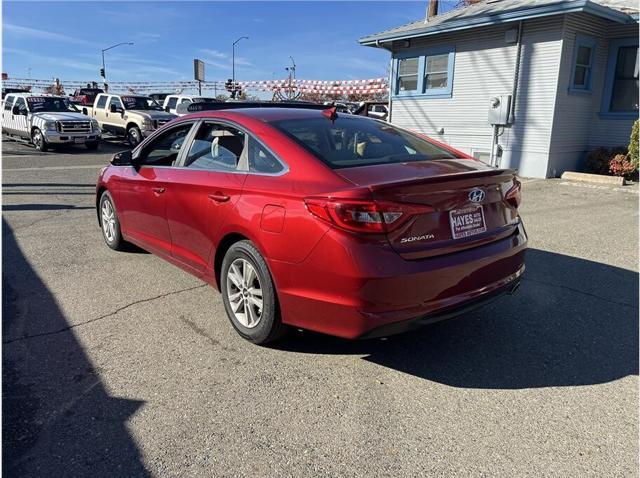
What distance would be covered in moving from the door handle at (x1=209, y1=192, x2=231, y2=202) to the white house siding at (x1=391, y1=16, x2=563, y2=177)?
34.4 feet

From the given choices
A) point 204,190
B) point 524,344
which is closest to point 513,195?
point 524,344

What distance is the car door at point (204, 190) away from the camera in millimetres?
3684

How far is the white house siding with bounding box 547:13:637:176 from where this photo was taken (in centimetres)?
1192

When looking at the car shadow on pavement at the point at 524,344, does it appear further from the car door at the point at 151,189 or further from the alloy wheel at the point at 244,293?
the car door at the point at 151,189

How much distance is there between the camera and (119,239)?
5605 millimetres

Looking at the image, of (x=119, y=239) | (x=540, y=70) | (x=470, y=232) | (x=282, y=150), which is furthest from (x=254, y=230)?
(x=540, y=70)

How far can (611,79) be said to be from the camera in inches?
504

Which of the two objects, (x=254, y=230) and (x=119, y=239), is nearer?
(x=254, y=230)

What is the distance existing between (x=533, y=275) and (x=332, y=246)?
3036mm

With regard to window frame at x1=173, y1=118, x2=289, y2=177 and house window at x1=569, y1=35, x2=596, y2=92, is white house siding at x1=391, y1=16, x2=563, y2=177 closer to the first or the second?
house window at x1=569, y1=35, x2=596, y2=92

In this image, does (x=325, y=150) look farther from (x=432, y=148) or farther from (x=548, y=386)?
(x=548, y=386)

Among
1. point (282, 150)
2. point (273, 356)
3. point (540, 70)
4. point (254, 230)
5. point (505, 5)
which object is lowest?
point (273, 356)

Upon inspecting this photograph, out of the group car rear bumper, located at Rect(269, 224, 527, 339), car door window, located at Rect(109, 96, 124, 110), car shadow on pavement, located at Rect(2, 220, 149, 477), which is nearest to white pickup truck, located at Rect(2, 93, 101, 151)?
car door window, located at Rect(109, 96, 124, 110)

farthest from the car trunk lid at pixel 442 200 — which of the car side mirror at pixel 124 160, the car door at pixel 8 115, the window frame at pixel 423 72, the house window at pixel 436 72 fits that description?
the car door at pixel 8 115
